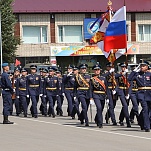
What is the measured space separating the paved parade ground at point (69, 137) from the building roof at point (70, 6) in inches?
1345

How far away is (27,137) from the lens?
582 inches

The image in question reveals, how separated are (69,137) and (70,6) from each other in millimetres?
39823

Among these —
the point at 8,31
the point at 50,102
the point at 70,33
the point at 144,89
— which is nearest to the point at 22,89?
the point at 50,102

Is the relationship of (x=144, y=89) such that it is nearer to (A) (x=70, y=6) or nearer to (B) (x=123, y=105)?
(B) (x=123, y=105)

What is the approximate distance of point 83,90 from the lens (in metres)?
18.2

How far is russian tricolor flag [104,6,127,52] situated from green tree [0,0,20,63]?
29474mm

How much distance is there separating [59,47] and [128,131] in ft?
121

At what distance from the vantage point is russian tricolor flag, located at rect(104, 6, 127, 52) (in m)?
18.1

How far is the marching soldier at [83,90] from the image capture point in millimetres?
17797

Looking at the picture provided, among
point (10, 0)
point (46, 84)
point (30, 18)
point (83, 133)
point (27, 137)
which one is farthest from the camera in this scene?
point (30, 18)

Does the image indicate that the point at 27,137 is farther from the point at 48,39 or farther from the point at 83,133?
the point at 48,39

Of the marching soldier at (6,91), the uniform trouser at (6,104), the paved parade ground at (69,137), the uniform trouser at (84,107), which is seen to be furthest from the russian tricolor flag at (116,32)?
the uniform trouser at (6,104)

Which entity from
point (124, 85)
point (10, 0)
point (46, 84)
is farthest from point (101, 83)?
point (10, 0)

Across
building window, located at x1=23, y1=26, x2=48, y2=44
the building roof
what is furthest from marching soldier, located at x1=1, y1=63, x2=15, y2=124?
building window, located at x1=23, y1=26, x2=48, y2=44
